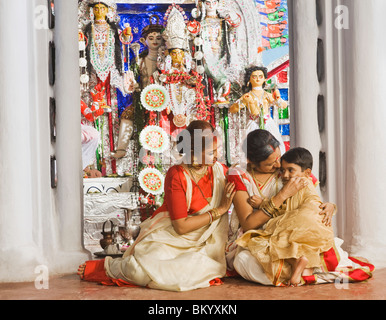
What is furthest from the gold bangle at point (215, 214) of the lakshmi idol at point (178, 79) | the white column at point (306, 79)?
the lakshmi idol at point (178, 79)

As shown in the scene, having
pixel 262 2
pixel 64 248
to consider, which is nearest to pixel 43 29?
pixel 64 248

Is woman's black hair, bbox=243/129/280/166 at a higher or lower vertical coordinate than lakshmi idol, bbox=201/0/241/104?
lower

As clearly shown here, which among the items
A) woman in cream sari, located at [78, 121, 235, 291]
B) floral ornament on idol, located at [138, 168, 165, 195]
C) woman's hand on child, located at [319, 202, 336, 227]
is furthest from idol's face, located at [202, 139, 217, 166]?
floral ornament on idol, located at [138, 168, 165, 195]

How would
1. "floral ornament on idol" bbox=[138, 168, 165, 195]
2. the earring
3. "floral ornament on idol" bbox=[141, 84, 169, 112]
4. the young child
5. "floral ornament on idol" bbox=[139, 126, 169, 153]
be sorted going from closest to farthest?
1. the young child
2. the earring
3. "floral ornament on idol" bbox=[138, 168, 165, 195]
4. "floral ornament on idol" bbox=[139, 126, 169, 153]
5. "floral ornament on idol" bbox=[141, 84, 169, 112]

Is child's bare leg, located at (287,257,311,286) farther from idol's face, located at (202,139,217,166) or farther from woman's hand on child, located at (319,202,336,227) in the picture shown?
idol's face, located at (202,139,217,166)

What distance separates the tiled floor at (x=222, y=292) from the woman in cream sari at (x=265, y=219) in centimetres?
8

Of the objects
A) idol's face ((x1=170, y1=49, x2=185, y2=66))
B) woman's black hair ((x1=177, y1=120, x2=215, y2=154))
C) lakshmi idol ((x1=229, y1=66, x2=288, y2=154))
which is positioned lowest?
woman's black hair ((x1=177, y1=120, x2=215, y2=154))

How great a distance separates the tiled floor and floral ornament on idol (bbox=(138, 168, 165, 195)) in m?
3.05

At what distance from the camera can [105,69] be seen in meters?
→ 7.41

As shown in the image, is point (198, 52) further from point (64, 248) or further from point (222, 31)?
point (64, 248)

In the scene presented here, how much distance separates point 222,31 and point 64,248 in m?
4.20

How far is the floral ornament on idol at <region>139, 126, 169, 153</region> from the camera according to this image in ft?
23.4

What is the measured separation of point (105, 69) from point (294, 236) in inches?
183

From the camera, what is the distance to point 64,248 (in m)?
4.79
